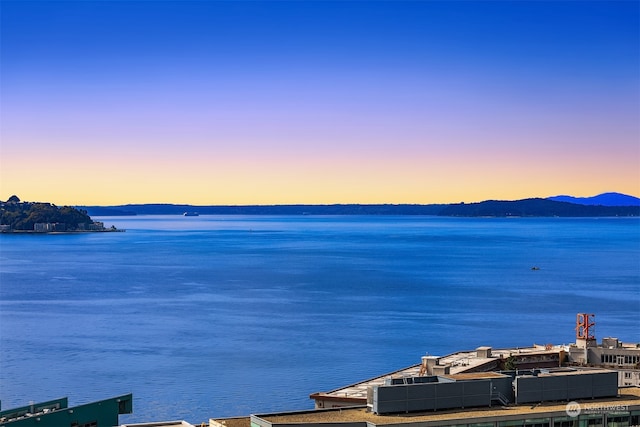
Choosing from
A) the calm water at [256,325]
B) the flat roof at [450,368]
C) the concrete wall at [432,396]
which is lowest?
the calm water at [256,325]

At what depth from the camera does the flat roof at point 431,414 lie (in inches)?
1093

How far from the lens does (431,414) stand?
28.6 m

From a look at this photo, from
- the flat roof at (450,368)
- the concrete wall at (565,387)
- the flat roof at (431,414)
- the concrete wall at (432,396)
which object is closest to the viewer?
the flat roof at (431,414)

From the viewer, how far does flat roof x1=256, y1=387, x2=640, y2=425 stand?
91.0ft

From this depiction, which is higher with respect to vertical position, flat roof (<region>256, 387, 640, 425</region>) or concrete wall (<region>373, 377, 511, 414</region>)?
concrete wall (<region>373, 377, 511, 414</region>)

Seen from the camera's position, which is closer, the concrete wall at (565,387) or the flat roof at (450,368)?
the concrete wall at (565,387)

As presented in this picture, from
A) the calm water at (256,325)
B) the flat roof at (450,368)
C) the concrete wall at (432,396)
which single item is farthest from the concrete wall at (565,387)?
the calm water at (256,325)

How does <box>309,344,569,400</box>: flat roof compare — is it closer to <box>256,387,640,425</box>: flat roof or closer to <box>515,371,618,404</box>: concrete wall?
<box>515,371,618,404</box>: concrete wall

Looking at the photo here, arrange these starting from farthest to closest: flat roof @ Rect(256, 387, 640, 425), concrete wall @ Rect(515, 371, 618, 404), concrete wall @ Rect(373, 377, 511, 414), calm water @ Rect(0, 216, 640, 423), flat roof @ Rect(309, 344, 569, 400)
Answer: calm water @ Rect(0, 216, 640, 423) → flat roof @ Rect(309, 344, 569, 400) → concrete wall @ Rect(515, 371, 618, 404) → concrete wall @ Rect(373, 377, 511, 414) → flat roof @ Rect(256, 387, 640, 425)

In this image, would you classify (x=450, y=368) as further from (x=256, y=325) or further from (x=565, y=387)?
(x=256, y=325)

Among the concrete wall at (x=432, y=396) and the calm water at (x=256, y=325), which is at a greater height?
the concrete wall at (x=432, y=396)

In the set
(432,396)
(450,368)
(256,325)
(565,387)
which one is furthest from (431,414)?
(256,325)

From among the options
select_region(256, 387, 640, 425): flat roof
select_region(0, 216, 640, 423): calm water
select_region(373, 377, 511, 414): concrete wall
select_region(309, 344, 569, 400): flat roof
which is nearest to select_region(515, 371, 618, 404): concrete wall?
select_region(256, 387, 640, 425): flat roof

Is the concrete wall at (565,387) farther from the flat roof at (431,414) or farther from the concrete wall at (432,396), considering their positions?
the concrete wall at (432,396)
